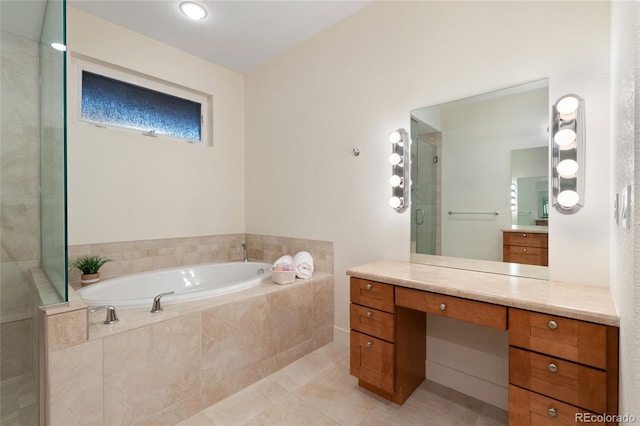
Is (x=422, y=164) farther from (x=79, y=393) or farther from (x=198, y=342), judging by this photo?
(x=79, y=393)

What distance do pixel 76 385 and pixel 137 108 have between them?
2.34 m

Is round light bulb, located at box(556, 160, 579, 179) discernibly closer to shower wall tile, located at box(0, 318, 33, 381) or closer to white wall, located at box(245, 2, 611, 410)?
white wall, located at box(245, 2, 611, 410)

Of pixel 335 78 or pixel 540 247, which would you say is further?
pixel 335 78

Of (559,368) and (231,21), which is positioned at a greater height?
(231,21)

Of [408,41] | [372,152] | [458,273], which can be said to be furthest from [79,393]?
[408,41]

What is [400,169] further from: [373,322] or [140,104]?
[140,104]

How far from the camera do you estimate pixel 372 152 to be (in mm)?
2301

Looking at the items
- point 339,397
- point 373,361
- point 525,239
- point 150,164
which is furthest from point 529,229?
point 150,164

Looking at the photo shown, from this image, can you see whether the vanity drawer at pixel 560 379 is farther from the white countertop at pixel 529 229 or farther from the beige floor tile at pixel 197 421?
the beige floor tile at pixel 197 421

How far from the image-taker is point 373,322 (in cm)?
174

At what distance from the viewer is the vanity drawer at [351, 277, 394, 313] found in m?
1.66

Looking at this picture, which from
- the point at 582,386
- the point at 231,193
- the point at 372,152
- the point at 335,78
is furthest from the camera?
the point at 231,193

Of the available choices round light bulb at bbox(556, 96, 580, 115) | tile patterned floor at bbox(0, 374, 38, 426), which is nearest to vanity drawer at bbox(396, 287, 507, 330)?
round light bulb at bbox(556, 96, 580, 115)

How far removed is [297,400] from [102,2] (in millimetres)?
3201
